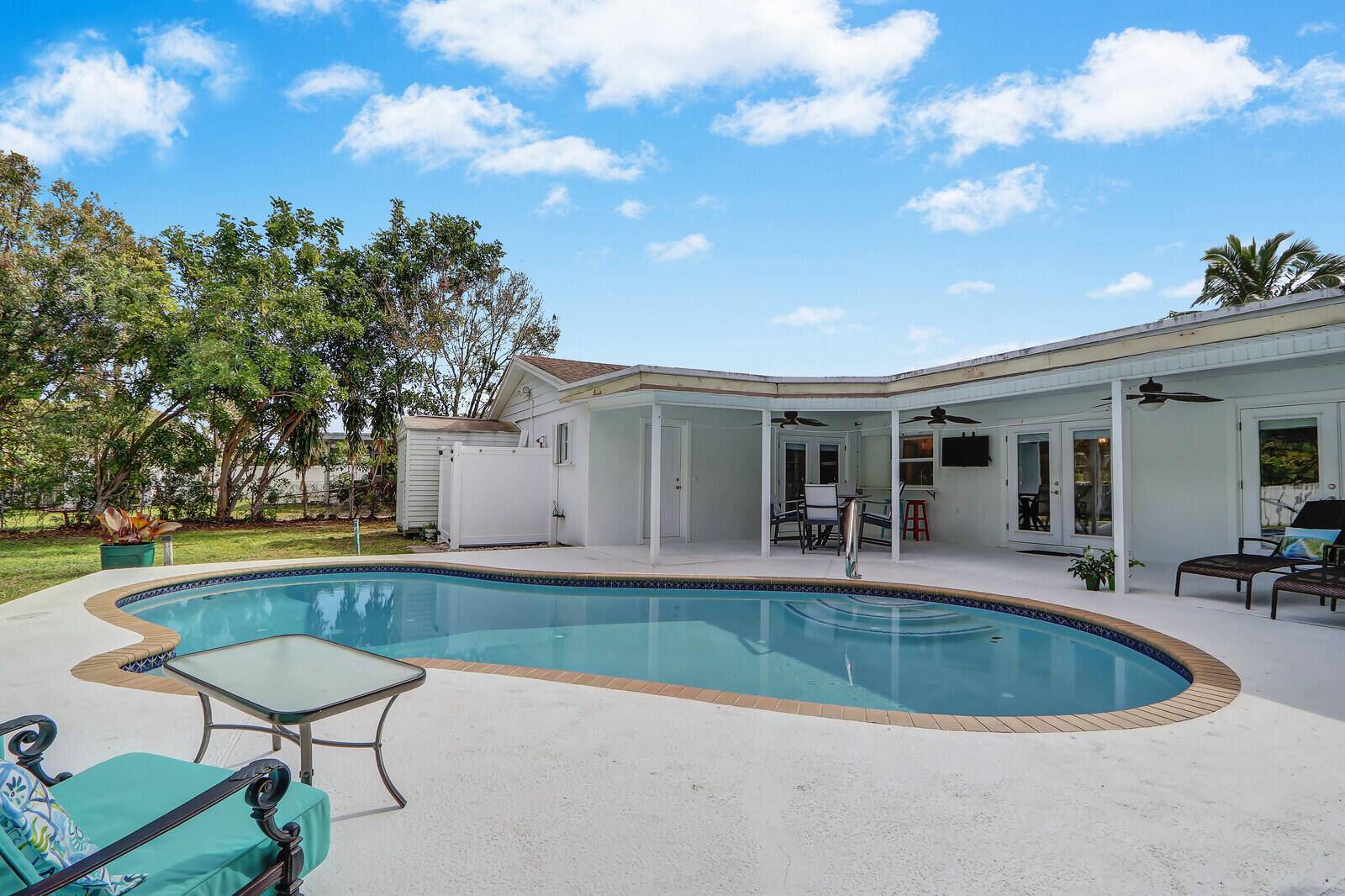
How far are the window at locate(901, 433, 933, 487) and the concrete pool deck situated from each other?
784cm

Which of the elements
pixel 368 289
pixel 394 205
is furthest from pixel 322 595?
pixel 394 205

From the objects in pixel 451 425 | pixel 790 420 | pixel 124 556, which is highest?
pixel 451 425

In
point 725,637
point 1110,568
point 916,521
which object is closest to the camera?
point 725,637

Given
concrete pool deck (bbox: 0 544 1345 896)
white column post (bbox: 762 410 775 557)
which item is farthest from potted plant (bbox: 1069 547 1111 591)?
white column post (bbox: 762 410 775 557)

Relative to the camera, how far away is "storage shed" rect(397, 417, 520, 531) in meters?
12.9

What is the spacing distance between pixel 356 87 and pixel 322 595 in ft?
34.5

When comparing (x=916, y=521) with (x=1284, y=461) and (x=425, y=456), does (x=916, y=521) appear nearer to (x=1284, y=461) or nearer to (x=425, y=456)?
(x=1284, y=461)

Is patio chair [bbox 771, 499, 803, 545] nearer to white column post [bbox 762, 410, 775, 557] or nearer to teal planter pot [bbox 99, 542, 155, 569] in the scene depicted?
white column post [bbox 762, 410, 775, 557]

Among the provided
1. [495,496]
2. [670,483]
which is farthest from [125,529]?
[670,483]

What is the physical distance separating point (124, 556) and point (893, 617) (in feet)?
28.9

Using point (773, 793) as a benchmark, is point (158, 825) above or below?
above

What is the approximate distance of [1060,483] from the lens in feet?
32.4

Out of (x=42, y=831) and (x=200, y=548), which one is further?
(x=200, y=548)

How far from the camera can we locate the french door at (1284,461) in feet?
23.2
